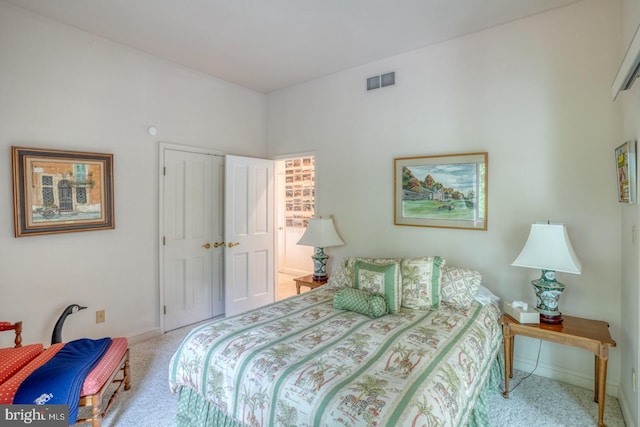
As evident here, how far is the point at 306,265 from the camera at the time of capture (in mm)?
6211

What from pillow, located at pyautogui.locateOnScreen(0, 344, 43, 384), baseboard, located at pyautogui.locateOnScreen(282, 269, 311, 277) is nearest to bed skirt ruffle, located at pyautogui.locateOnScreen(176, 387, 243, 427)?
pillow, located at pyautogui.locateOnScreen(0, 344, 43, 384)

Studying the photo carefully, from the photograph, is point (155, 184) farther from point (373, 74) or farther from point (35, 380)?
point (373, 74)

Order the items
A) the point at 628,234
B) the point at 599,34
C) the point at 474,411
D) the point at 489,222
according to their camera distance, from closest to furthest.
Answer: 1. the point at 474,411
2. the point at 628,234
3. the point at 599,34
4. the point at 489,222

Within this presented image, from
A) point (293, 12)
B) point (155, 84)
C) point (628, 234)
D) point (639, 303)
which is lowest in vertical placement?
point (639, 303)

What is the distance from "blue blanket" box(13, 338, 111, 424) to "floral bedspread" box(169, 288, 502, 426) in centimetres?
50

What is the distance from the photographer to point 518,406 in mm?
2199

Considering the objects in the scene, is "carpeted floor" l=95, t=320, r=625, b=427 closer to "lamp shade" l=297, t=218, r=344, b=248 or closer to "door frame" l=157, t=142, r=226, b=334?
"door frame" l=157, t=142, r=226, b=334

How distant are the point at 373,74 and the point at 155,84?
2357mm

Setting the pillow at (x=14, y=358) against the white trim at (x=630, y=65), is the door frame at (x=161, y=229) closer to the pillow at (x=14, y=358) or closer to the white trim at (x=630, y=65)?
the pillow at (x=14, y=358)

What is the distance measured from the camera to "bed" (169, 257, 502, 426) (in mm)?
1392

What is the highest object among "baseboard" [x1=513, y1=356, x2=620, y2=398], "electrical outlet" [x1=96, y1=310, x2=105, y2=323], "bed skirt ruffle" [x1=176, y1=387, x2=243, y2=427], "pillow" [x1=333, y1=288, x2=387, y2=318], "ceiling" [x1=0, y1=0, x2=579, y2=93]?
"ceiling" [x1=0, y1=0, x2=579, y2=93]

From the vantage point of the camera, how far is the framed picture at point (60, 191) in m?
2.55

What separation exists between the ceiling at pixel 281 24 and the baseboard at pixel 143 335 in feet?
9.60

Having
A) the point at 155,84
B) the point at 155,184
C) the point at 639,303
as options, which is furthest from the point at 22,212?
the point at 639,303
